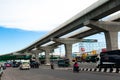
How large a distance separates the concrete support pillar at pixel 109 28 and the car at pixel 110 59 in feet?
23.2

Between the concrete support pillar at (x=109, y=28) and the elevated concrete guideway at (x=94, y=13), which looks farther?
the concrete support pillar at (x=109, y=28)

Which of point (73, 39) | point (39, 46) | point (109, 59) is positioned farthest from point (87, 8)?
point (39, 46)

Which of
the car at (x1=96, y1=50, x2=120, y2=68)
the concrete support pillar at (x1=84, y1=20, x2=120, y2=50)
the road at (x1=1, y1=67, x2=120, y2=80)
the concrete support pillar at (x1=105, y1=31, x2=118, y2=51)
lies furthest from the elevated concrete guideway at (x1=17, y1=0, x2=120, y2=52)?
the road at (x1=1, y1=67, x2=120, y2=80)

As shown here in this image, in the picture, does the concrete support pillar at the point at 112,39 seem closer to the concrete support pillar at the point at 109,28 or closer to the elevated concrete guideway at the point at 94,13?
the concrete support pillar at the point at 109,28

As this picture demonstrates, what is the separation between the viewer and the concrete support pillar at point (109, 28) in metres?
49.1

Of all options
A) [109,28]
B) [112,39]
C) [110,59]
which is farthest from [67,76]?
[112,39]

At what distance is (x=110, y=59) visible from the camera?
4053 centimetres

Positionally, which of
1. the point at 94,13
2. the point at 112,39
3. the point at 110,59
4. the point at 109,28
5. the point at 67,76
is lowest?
the point at 67,76

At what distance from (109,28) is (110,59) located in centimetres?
1044

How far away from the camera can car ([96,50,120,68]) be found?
128ft

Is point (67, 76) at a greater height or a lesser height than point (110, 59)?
lesser

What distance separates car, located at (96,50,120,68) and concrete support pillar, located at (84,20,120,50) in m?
7.07

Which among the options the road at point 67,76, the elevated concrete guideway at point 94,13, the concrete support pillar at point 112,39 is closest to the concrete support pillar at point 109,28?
the concrete support pillar at point 112,39

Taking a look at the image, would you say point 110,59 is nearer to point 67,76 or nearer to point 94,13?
point 94,13
